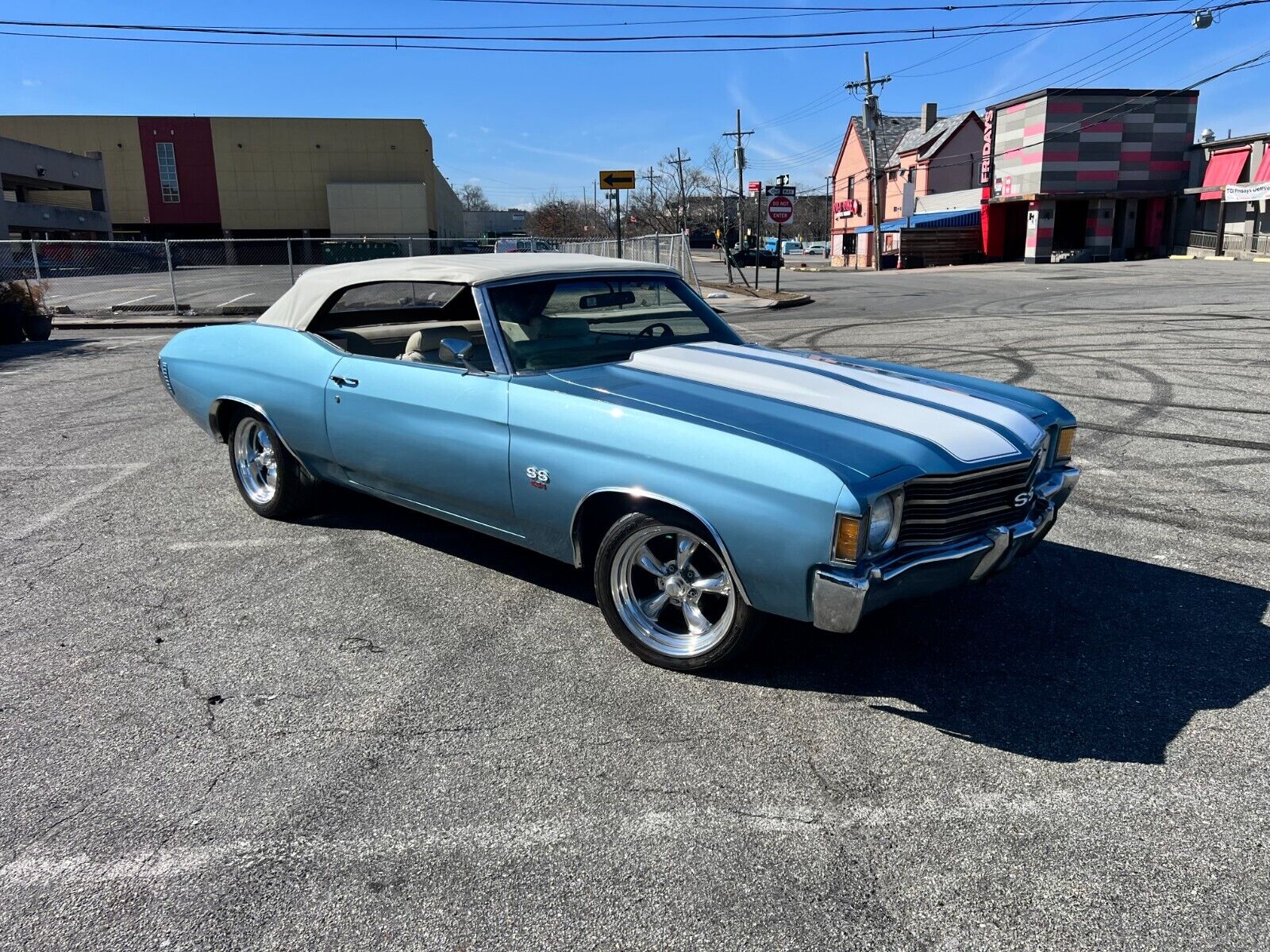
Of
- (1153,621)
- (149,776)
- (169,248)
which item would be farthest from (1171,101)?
(149,776)

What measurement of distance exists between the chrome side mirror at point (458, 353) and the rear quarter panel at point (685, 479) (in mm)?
350

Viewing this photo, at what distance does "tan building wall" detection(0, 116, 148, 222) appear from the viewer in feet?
226

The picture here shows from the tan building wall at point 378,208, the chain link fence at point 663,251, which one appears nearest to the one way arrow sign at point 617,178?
the chain link fence at point 663,251

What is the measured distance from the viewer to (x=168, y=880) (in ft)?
8.16

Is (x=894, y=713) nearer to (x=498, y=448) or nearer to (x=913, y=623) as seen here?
(x=913, y=623)

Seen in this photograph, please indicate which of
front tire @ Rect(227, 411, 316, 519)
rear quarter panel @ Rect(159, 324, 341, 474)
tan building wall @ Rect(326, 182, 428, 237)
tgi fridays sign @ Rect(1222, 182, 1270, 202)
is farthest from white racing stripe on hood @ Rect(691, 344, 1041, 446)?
tan building wall @ Rect(326, 182, 428, 237)

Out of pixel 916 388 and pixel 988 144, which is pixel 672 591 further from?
pixel 988 144

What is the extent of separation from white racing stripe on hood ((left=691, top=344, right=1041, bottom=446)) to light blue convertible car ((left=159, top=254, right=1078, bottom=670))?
0.02 m

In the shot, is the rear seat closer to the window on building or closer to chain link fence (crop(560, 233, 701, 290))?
chain link fence (crop(560, 233, 701, 290))

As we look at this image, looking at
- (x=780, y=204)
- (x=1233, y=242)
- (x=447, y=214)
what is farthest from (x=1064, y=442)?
(x=447, y=214)

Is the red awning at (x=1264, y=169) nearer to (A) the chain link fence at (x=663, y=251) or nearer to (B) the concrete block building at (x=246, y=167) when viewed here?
(A) the chain link fence at (x=663, y=251)

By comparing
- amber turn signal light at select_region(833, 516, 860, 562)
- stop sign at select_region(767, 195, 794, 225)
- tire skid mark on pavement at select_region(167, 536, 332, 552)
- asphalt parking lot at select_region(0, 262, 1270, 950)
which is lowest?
asphalt parking lot at select_region(0, 262, 1270, 950)

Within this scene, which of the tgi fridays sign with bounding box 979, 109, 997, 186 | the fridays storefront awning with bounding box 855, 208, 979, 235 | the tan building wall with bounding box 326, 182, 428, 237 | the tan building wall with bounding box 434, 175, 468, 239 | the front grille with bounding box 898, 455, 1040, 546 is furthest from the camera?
the tan building wall with bounding box 434, 175, 468, 239

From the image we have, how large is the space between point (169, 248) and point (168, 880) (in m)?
20.0
